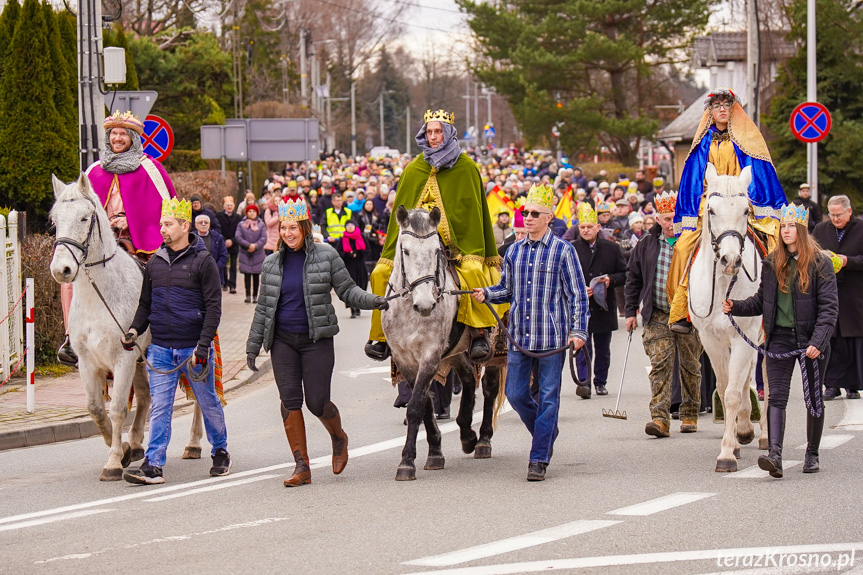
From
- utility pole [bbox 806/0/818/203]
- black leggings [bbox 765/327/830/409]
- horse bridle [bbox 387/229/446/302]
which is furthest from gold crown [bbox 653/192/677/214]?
utility pole [bbox 806/0/818/203]

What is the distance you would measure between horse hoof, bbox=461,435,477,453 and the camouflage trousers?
1863mm

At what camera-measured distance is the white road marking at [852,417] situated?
11.9 m

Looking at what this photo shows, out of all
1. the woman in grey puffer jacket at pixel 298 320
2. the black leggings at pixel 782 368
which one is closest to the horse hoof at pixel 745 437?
the black leggings at pixel 782 368

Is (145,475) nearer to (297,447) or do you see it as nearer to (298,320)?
(297,447)

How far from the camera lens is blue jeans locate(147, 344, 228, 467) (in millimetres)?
9914

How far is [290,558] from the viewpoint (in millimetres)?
7164

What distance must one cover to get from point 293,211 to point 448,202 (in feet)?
4.78

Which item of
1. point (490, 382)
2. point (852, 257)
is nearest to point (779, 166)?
point (852, 257)

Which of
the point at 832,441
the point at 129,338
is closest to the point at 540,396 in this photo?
the point at 832,441

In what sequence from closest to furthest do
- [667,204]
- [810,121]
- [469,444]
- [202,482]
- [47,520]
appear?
[47,520], [202,482], [469,444], [667,204], [810,121]

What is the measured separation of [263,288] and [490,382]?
7.57 feet

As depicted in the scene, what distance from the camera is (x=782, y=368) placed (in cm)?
960

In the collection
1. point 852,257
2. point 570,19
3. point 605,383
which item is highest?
point 570,19

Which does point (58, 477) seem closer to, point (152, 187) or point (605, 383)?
point (152, 187)
